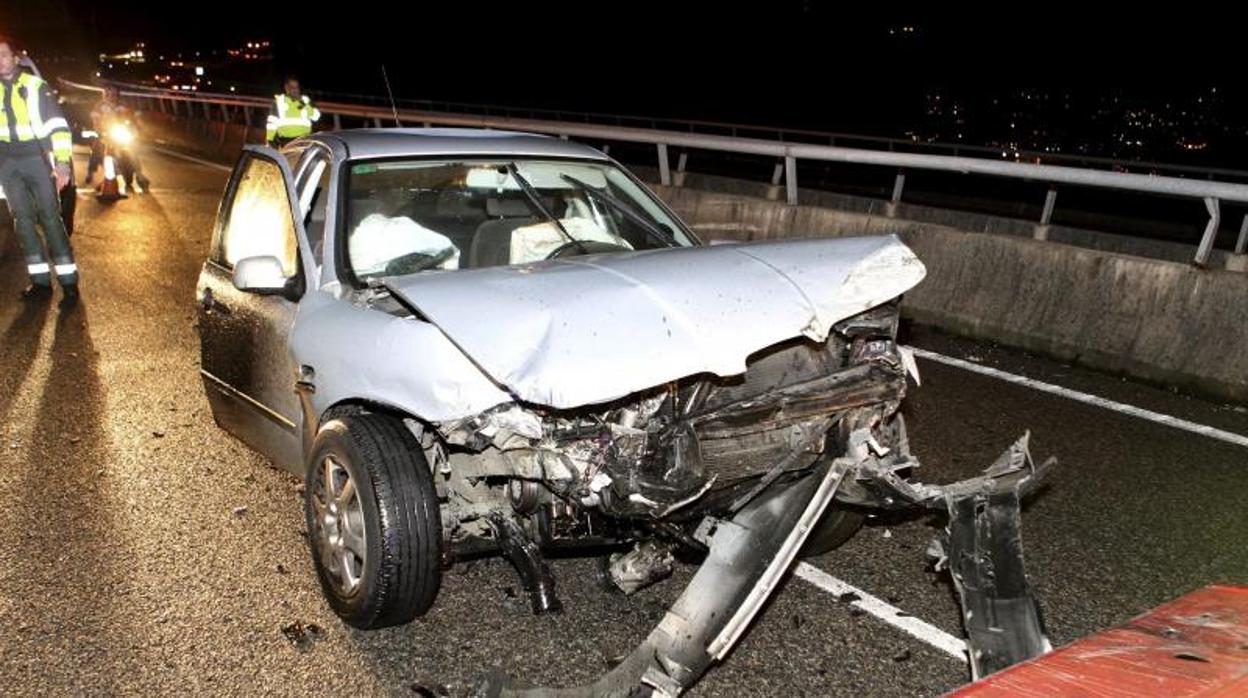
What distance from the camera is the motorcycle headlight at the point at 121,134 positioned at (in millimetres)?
16141

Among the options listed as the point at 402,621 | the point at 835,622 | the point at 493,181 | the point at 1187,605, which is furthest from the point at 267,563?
the point at 1187,605

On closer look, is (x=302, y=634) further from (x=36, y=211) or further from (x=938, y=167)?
(x=36, y=211)

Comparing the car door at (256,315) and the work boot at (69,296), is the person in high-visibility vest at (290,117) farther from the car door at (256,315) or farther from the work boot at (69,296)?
the car door at (256,315)

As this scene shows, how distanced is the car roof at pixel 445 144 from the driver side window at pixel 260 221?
0.32 m

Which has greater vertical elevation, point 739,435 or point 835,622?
point 739,435

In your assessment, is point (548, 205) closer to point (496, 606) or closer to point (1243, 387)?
point (496, 606)

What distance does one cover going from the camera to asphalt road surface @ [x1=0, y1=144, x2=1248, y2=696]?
11.5 ft

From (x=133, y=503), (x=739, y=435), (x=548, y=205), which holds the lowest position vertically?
(x=133, y=503)

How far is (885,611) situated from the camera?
154 inches

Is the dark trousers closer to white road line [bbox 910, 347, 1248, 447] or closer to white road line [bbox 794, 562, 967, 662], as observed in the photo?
white road line [bbox 910, 347, 1248, 447]

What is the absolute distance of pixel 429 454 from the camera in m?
3.76

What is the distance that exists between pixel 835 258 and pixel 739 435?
0.80 metres

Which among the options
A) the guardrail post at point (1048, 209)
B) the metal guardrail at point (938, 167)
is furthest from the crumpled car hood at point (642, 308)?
the guardrail post at point (1048, 209)

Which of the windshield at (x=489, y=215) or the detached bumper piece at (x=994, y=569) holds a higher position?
the windshield at (x=489, y=215)
